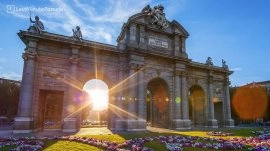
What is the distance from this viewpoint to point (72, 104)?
23750 mm

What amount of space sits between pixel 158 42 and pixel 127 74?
695 centimetres

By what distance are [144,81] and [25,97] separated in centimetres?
1385

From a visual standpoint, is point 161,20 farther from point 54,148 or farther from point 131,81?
point 54,148

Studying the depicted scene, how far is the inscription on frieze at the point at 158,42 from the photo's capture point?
29.7 m

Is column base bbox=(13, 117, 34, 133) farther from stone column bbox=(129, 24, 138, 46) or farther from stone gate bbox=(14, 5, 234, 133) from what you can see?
stone column bbox=(129, 24, 138, 46)

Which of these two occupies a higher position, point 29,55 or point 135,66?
point 29,55

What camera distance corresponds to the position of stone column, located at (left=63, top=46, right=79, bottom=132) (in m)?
22.7

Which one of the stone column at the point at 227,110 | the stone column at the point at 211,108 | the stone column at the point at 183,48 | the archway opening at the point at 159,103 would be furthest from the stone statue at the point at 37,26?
the stone column at the point at 227,110

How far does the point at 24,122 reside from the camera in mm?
21094

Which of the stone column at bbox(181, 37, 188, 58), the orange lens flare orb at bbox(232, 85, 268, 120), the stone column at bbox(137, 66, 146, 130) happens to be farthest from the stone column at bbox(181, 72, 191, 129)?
the orange lens flare orb at bbox(232, 85, 268, 120)

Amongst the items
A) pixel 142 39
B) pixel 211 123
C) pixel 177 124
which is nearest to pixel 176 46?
pixel 142 39

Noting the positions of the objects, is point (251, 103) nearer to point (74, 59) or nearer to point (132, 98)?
point (132, 98)

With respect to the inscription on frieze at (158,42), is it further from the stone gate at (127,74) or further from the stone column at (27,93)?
the stone column at (27,93)

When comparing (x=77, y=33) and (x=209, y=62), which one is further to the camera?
(x=209, y=62)
